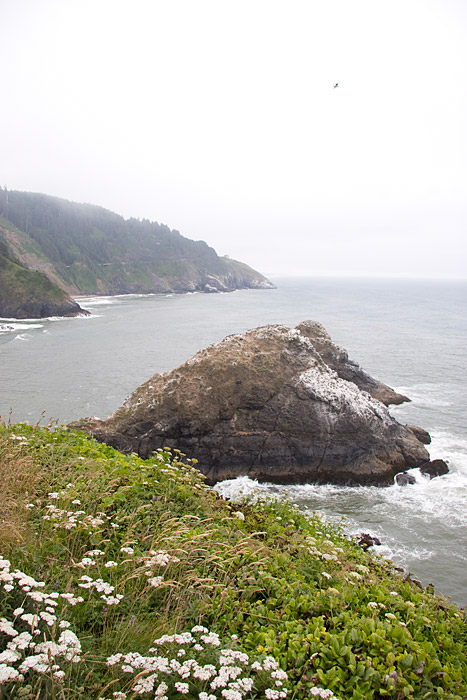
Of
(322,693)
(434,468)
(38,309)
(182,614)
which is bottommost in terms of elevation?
(434,468)

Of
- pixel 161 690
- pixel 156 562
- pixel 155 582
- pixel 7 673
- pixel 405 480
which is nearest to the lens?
pixel 7 673

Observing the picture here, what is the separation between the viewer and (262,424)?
76.3 feet

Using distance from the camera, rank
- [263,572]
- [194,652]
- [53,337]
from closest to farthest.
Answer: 1. [194,652]
2. [263,572]
3. [53,337]

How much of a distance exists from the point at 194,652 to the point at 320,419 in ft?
66.5

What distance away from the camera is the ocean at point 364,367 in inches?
704

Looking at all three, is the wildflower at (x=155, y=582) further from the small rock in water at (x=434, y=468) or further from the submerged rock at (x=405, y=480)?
the small rock in water at (x=434, y=468)

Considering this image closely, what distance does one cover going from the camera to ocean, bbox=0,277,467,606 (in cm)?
1788

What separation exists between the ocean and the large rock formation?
52.5 inches

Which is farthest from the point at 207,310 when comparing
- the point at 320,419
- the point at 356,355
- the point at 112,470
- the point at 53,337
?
the point at 112,470

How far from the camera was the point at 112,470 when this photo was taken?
802cm

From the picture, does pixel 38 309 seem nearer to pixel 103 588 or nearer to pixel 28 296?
pixel 28 296

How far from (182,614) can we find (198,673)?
1482mm

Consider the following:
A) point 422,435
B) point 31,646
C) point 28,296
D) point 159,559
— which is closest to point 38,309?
point 28,296

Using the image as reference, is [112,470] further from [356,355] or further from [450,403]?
[356,355]
